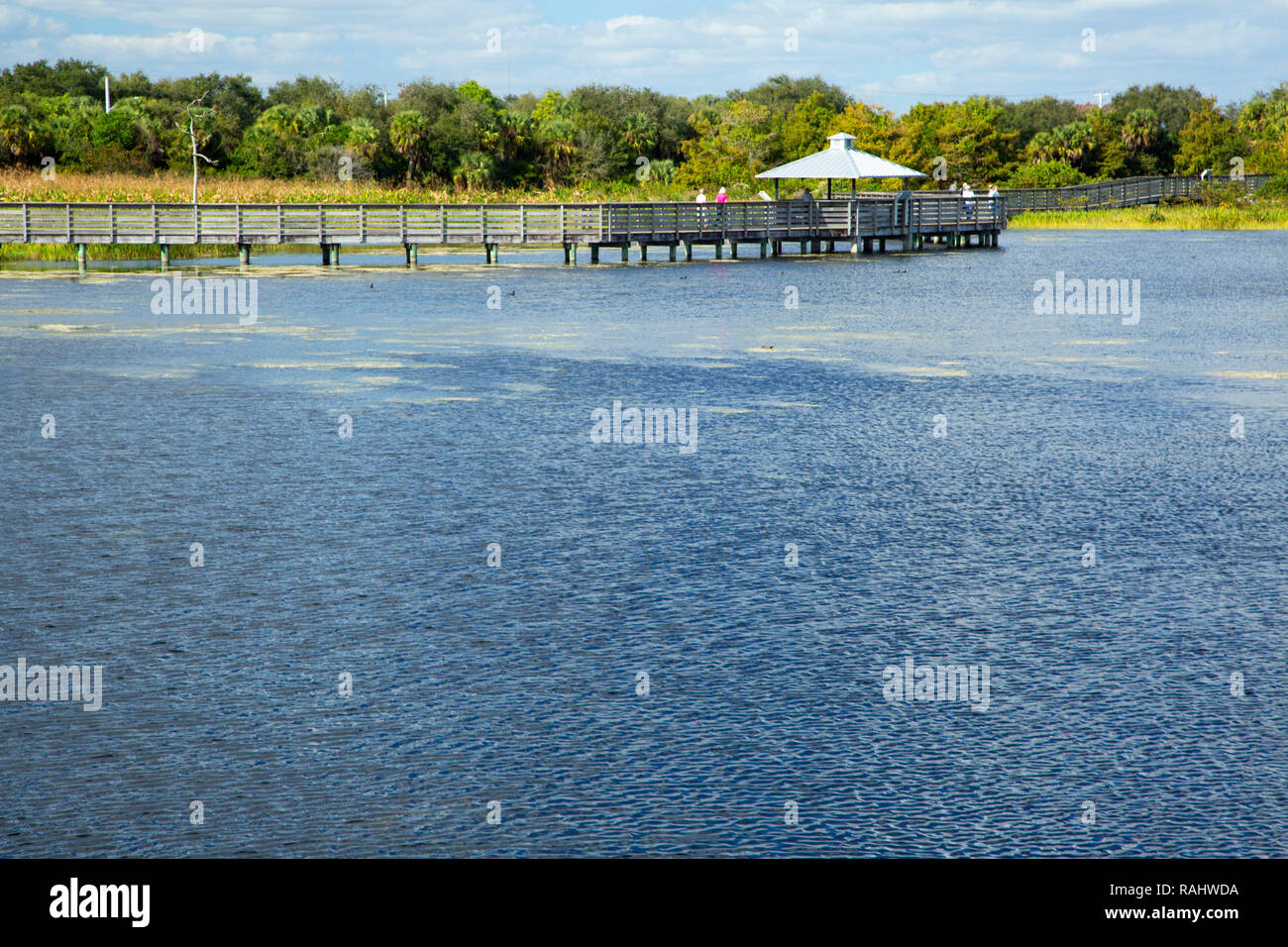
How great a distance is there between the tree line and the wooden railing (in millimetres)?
A: 17088

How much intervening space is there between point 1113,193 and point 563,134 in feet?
106

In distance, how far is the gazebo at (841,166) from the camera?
4944cm

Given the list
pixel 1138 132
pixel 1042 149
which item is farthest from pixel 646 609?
pixel 1138 132

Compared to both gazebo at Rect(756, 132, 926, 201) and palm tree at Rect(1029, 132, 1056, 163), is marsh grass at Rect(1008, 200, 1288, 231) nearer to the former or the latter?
palm tree at Rect(1029, 132, 1056, 163)

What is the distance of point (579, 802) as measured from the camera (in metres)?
4.84

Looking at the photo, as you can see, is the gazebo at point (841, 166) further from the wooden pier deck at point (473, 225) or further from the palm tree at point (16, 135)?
the palm tree at point (16, 135)

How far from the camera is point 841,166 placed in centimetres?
4969

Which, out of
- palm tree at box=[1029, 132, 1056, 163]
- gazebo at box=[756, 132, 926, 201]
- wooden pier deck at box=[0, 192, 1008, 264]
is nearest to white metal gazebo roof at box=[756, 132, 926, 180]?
gazebo at box=[756, 132, 926, 201]

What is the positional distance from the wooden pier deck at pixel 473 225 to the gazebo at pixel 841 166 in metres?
1.24

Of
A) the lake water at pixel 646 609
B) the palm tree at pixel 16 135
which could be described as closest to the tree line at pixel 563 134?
the palm tree at pixel 16 135

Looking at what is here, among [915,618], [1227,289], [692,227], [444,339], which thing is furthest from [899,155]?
[915,618]

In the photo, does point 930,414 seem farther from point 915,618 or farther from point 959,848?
point 959,848
